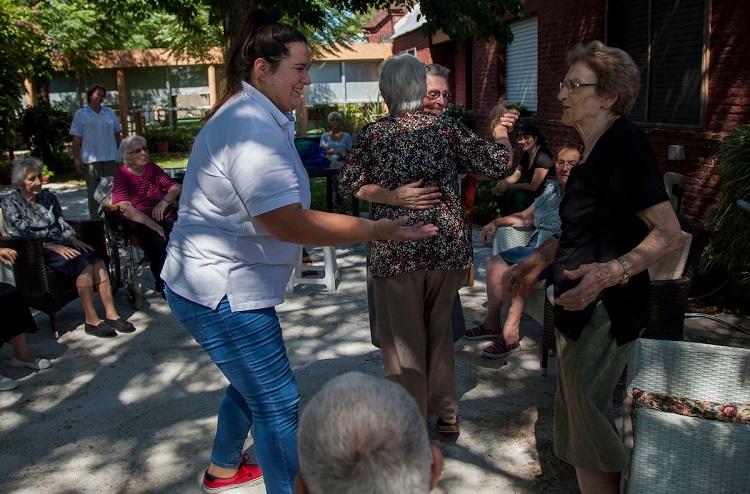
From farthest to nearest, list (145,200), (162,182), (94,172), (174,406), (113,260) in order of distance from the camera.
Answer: (94,172) < (162,182) < (145,200) < (113,260) < (174,406)

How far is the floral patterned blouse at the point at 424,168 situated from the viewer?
11.0 feet

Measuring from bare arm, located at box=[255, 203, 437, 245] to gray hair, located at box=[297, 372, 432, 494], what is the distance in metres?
1.01

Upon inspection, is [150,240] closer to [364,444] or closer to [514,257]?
[514,257]

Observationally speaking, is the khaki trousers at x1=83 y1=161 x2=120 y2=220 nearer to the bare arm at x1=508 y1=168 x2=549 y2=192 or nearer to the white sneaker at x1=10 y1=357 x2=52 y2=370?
the white sneaker at x1=10 y1=357 x2=52 y2=370

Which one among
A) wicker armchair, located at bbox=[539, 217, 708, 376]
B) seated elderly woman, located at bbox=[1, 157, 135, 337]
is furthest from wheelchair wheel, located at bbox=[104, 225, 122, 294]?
wicker armchair, located at bbox=[539, 217, 708, 376]

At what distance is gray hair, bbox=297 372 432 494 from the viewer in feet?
4.38

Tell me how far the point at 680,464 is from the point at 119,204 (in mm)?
5252

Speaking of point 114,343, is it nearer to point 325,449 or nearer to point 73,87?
point 325,449

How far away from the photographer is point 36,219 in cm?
580

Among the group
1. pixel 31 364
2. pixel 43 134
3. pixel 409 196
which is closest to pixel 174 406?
pixel 31 364

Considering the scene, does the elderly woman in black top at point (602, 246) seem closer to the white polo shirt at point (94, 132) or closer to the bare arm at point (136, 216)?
the bare arm at point (136, 216)

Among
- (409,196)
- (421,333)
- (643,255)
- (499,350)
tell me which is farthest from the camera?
(499,350)

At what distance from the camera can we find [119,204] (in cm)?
653

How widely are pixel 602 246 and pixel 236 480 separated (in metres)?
1.91
